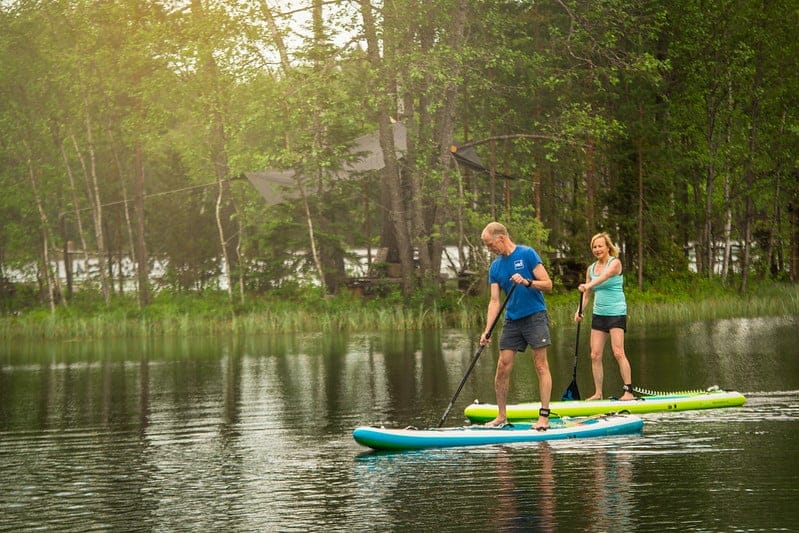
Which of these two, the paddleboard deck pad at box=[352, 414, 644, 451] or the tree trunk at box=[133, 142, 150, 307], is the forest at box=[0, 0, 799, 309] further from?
the paddleboard deck pad at box=[352, 414, 644, 451]

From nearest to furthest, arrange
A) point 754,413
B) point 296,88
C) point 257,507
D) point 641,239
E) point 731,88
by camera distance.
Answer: point 257,507, point 754,413, point 296,88, point 641,239, point 731,88

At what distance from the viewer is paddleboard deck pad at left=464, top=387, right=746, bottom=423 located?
44.6ft

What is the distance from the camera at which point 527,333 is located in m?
12.5

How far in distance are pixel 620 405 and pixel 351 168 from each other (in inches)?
976

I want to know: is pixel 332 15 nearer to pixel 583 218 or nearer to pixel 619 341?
pixel 583 218

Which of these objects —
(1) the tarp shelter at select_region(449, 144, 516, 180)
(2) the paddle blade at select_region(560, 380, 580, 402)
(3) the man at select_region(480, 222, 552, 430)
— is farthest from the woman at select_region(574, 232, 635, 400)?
(1) the tarp shelter at select_region(449, 144, 516, 180)

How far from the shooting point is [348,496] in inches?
380

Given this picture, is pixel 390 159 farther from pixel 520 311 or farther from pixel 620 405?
pixel 520 311

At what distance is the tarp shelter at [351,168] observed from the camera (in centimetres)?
3666

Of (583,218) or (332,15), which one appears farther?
(583,218)

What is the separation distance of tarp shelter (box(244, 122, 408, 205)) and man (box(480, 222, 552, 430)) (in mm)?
23467

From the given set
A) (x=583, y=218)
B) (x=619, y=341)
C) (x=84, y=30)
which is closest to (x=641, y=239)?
(x=583, y=218)

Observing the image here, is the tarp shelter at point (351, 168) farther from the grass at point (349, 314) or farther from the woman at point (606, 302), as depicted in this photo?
the woman at point (606, 302)

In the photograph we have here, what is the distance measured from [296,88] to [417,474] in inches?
924
